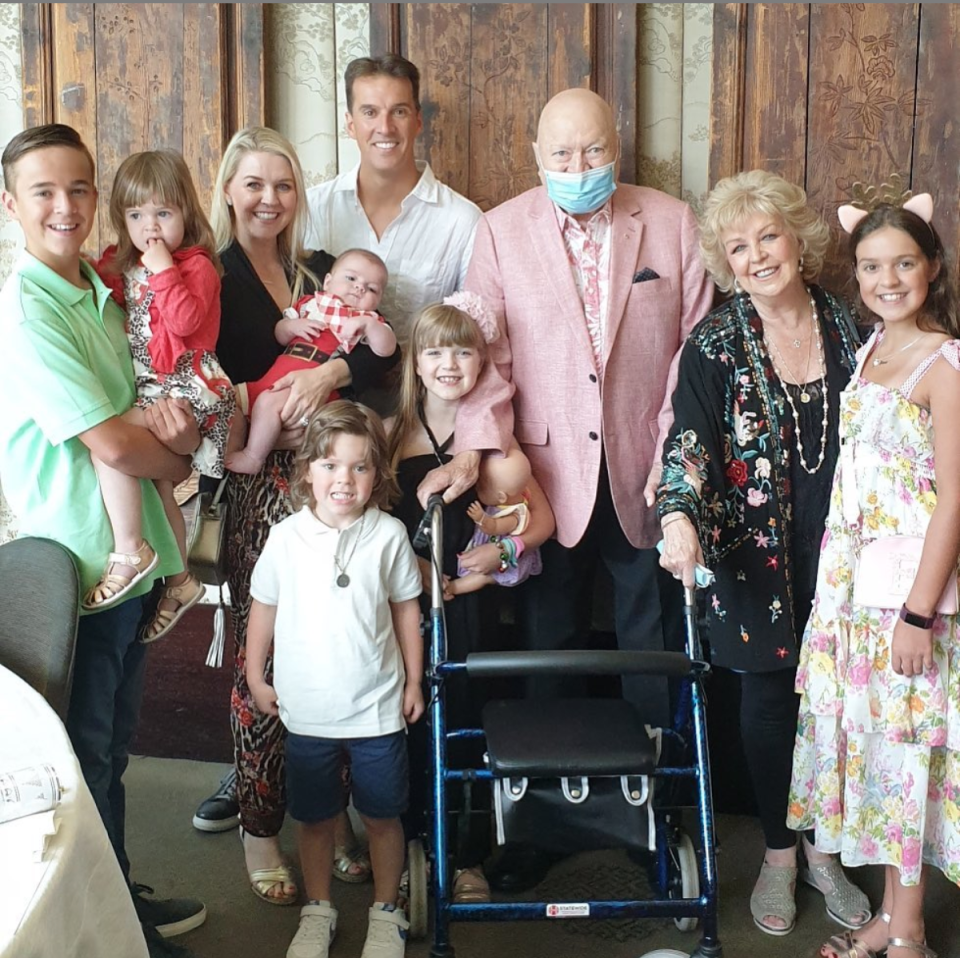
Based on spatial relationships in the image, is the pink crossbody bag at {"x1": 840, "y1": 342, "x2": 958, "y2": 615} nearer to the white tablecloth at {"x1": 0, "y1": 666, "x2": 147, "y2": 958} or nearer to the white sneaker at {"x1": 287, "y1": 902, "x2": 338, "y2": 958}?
the white sneaker at {"x1": 287, "y1": 902, "x2": 338, "y2": 958}

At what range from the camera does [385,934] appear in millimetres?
2461

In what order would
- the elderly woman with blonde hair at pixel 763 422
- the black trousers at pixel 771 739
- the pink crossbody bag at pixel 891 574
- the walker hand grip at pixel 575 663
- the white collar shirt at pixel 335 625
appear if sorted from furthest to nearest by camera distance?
the black trousers at pixel 771 739, the elderly woman with blonde hair at pixel 763 422, the white collar shirt at pixel 335 625, the pink crossbody bag at pixel 891 574, the walker hand grip at pixel 575 663

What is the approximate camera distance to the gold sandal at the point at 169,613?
237 centimetres

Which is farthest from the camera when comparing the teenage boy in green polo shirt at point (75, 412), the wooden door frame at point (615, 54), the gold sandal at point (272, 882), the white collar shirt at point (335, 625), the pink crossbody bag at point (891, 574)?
the wooden door frame at point (615, 54)

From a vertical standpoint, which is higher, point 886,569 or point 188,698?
point 886,569

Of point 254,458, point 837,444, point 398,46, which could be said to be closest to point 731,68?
point 398,46

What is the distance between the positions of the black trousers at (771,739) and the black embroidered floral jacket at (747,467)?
3.7 inches

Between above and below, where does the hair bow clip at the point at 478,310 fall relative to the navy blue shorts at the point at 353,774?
above

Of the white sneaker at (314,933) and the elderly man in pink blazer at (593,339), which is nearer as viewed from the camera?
the white sneaker at (314,933)

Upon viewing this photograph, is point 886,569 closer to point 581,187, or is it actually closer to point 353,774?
point 581,187

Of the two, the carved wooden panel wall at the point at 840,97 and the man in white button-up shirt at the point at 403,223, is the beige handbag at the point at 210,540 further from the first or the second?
the carved wooden panel wall at the point at 840,97

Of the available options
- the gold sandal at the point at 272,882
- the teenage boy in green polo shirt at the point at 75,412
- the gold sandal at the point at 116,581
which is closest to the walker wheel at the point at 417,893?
the gold sandal at the point at 272,882

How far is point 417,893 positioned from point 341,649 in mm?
624

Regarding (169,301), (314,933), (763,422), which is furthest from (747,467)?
(314,933)
